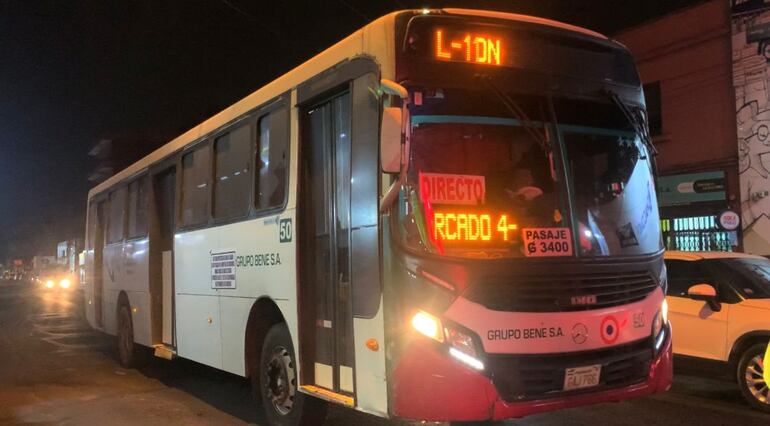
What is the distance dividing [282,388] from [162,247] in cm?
428

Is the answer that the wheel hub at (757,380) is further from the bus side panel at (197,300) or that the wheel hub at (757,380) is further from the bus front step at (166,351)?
the bus front step at (166,351)

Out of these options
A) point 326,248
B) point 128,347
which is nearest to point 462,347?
point 326,248

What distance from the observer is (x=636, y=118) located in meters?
5.07

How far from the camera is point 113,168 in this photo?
174 ft

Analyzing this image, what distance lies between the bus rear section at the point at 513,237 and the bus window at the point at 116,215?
27.5 ft

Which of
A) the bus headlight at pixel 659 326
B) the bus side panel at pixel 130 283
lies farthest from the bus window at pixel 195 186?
the bus headlight at pixel 659 326

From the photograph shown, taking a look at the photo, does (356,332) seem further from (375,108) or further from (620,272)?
(620,272)

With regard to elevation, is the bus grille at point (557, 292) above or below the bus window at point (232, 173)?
below

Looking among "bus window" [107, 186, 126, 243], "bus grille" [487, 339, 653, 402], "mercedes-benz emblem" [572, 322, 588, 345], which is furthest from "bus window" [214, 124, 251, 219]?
"bus window" [107, 186, 126, 243]

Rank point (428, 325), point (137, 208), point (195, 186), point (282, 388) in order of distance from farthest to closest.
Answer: point (137, 208)
point (195, 186)
point (282, 388)
point (428, 325)

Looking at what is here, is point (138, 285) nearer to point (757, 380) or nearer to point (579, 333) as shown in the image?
point (579, 333)

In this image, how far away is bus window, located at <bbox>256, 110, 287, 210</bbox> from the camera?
581cm

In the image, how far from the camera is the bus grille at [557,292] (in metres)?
4.15

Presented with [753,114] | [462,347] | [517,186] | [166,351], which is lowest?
[166,351]
